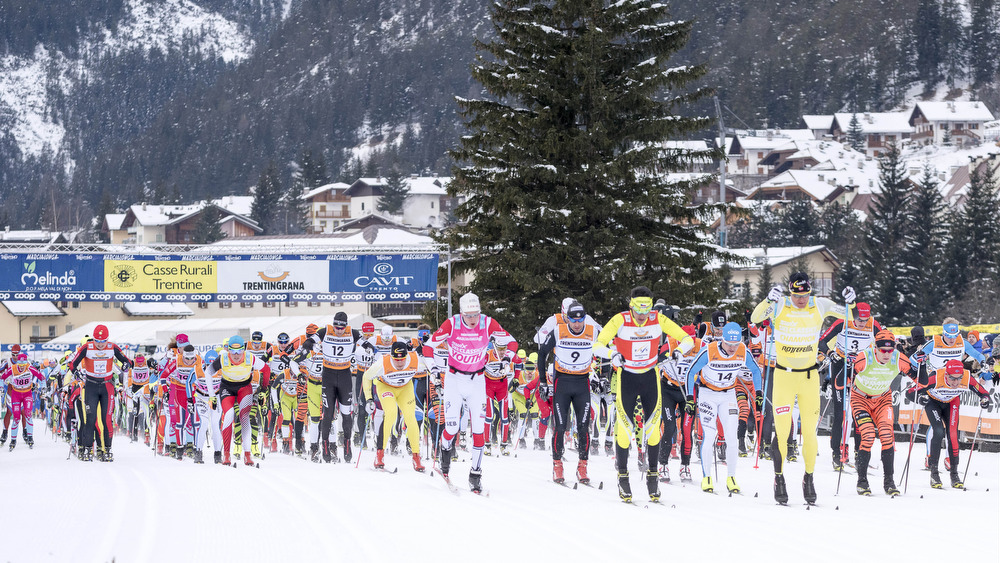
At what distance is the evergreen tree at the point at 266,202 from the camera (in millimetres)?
156500

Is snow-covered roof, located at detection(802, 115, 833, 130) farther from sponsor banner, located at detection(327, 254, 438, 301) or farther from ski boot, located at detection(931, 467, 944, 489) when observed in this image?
ski boot, located at detection(931, 467, 944, 489)

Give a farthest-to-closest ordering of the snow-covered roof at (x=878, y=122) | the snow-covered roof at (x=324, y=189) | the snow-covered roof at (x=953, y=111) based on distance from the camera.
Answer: the snow-covered roof at (x=878, y=122), the snow-covered roof at (x=953, y=111), the snow-covered roof at (x=324, y=189)

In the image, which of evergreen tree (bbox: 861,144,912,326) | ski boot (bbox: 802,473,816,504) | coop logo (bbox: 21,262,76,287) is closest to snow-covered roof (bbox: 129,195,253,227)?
evergreen tree (bbox: 861,144,912,326)

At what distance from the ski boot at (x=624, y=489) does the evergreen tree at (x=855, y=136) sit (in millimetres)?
171655

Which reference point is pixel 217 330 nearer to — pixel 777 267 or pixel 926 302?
pixel 926 302

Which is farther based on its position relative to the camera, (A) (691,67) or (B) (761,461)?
(A) (691,67)

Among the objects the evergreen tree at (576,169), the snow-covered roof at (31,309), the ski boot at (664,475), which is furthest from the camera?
the snow-covered roof at (31,309)

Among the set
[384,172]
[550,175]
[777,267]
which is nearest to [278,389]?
[550,175]

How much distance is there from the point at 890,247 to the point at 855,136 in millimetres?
106518

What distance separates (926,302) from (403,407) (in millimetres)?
53970

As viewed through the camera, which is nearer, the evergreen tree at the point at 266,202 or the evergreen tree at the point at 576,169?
the evergreen tree at the point at 576,169

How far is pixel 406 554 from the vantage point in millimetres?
7668

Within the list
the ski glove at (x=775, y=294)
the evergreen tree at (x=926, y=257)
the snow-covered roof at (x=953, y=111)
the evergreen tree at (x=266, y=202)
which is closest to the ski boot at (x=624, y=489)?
the ski glove at (x=775, y=294)

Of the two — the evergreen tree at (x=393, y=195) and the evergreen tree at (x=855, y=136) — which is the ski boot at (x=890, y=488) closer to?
the evergreen tree at (x=393, y=195)
